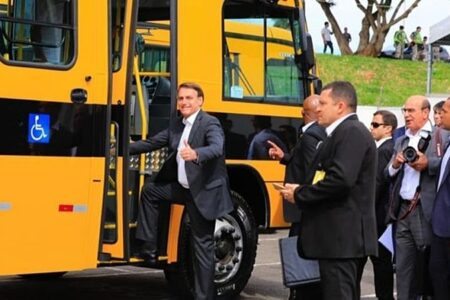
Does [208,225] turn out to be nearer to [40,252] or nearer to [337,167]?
[40,252]

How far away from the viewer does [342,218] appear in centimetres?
602

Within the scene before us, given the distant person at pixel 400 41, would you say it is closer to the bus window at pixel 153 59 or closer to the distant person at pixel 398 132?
the distant person at pixel 398 132

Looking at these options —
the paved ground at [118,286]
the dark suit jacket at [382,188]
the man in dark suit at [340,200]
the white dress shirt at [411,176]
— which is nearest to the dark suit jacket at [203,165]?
the dark suit jacket at [382,188]

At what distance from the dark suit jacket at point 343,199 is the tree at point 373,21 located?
35970 millimetres

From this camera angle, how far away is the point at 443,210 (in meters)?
7.14

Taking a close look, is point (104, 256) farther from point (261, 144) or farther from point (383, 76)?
point (383, 76)

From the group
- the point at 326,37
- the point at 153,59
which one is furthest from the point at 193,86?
the point at 326,37

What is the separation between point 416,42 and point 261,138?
→ 3777cm

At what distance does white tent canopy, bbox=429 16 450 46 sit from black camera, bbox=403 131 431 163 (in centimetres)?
1203

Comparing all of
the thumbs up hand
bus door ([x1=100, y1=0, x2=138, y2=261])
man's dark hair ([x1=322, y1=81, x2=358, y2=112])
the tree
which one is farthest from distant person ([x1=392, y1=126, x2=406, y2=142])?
the tree

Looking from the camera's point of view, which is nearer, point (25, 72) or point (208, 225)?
point (25, 72)

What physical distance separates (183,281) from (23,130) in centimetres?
224

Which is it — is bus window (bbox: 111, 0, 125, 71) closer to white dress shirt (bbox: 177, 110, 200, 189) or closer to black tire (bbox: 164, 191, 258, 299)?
white dress shirt (bbox: 177, 110, 200, 189)

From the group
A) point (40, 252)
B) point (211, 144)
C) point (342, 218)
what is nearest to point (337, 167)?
point (342, 218)
